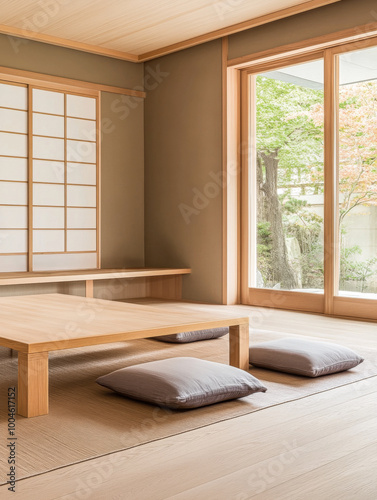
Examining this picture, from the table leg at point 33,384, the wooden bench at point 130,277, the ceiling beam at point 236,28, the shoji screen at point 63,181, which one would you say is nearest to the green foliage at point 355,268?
the wooden bench at point 130,277

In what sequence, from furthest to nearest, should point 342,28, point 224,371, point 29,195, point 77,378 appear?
point 29,195
point 342,28
point 77,378
point 224,371

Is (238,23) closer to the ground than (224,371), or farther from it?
farther from it

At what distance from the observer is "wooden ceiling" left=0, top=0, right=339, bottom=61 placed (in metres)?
5.00

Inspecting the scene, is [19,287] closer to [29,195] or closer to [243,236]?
[29,195]

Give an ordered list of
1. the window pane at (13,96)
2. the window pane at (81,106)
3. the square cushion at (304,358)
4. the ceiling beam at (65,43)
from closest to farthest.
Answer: the square cushion at (304,358) → the ceiling beam at (65,43) → the window pane at (13,96) → the window pane at (81,106)

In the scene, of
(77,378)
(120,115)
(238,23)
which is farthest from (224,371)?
(120,115)

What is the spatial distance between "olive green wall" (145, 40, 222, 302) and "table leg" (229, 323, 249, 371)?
286 centimetres

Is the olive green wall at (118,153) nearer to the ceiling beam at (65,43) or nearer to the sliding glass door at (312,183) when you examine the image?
the ceiling beam at (65,43)

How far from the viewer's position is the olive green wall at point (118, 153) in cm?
619

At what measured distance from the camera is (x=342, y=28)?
4.87m

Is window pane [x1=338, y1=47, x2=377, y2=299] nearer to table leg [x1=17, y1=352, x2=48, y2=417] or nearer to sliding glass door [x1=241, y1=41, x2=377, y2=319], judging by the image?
sliding glass door [x1=241, y1=41, x2=377, y2=319]

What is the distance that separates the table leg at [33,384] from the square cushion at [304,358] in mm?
1216

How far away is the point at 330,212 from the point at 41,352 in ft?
11.0

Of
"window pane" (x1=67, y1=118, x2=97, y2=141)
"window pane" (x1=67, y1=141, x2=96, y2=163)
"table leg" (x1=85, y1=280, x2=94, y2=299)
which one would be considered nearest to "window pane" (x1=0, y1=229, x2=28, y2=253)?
"table leg" (x1=85, y1=280, x2=94, y2=299)
